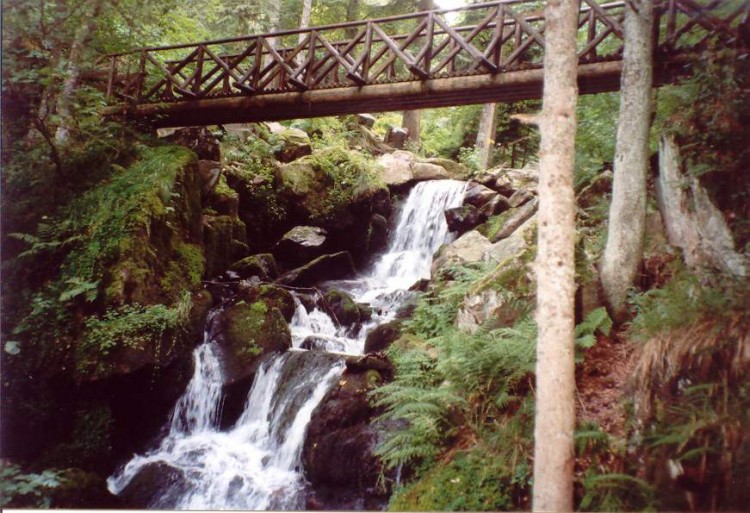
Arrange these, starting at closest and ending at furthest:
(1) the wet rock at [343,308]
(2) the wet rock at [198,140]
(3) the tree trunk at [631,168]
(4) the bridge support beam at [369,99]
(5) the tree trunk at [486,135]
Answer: (3) the tree trunk at [631,168]
(4) the bridge support beam at [369,99]
(1) the wet rock at [343,308]
(2) the wet rock at [198,140]
(5) the tree trunk at [486,135]

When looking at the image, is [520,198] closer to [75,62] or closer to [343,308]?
[343,308]

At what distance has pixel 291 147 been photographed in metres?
12.1

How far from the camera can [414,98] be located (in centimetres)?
734

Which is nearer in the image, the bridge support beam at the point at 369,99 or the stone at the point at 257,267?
the bridge support beam at the point at 369,99

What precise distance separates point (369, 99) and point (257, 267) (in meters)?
3.97

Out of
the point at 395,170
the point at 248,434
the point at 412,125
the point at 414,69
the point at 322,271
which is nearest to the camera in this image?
the point at 248,434

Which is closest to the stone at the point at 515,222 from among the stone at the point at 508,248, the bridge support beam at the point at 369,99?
the stone at the point at 508,248

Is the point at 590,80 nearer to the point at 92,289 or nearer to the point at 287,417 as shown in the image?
the point at 287,417

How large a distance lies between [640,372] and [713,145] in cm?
233

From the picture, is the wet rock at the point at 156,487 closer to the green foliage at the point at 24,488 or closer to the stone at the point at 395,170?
the green foliage at the point at 24,488

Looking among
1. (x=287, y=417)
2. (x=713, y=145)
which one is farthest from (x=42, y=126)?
(x=713, y=145)

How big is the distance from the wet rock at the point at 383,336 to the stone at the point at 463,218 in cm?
400

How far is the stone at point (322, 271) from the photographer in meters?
9.32

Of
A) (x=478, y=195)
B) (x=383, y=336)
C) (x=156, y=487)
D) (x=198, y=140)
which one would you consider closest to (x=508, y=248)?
(x=383, y=336)
